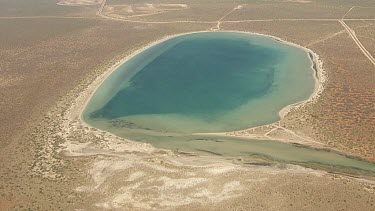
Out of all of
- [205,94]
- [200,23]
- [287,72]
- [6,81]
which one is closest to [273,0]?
[200,23]

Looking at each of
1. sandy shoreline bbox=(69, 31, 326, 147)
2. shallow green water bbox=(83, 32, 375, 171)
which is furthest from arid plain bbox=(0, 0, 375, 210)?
shallow green water bbox=(83, 32, 375, 171)

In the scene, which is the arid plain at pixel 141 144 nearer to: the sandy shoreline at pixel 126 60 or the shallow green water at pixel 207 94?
the sandy shoreline at pixel 126 60

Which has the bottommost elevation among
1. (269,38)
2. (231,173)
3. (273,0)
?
(231,173)

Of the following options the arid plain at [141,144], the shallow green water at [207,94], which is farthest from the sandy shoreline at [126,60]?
the shallow green water at [207,94]

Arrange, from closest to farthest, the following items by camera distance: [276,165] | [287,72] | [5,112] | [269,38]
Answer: [276,165]
[5,112]
[287,72]
[269,38]

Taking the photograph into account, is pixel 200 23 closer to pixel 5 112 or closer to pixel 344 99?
pixel 344 99

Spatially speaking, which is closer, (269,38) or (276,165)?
(276,165)

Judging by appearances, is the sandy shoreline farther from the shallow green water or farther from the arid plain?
the shallow green water
